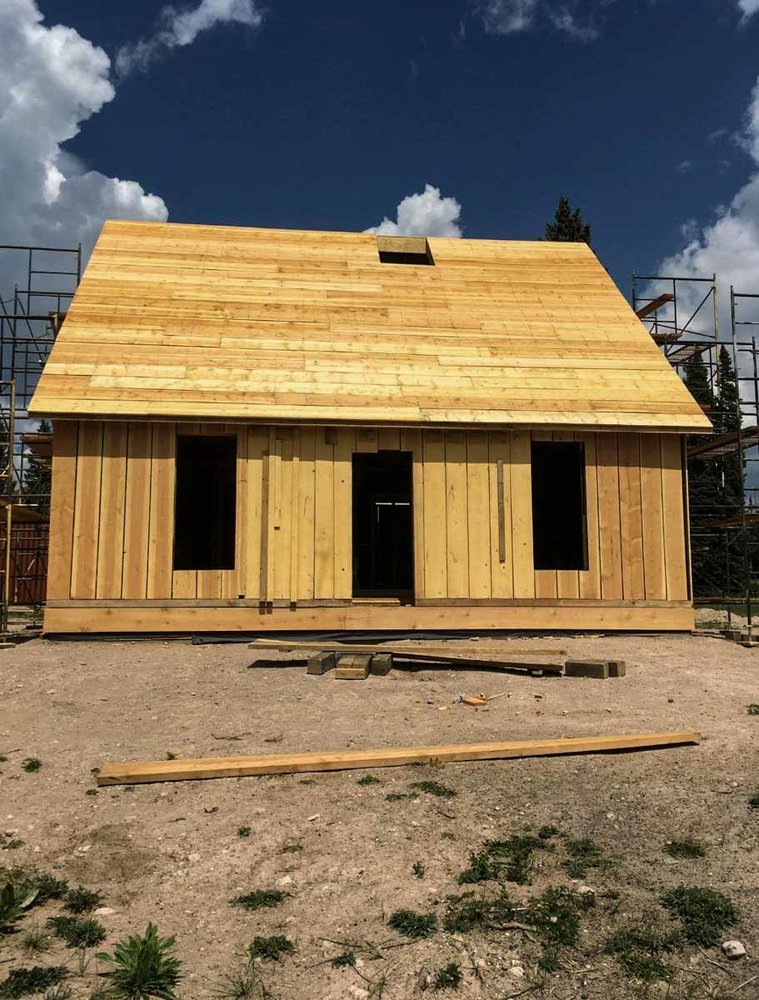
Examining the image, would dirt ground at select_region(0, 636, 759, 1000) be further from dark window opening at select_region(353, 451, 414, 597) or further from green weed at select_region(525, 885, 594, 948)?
dark window opening at select_region(353, 451, 414, 597)

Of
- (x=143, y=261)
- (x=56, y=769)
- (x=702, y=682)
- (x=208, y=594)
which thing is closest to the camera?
(x=56, y=769)

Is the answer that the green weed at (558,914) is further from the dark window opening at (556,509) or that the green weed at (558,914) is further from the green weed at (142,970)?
the dark window opening at (556,509)

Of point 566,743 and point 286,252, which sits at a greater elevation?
point 286,252

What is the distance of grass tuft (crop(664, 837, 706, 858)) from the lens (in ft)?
14.7

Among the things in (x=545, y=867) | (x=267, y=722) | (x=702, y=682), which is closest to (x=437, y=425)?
(x=702, y=682)

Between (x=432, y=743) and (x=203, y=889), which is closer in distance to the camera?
(x=203, y=889)

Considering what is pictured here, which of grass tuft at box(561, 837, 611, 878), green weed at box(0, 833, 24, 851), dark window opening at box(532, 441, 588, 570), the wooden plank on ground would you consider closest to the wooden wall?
the wooden plank on ground

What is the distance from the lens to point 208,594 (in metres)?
12.7

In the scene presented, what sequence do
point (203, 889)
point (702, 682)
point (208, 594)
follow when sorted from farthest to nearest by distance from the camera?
1. point (208, 594)
2. point (702, 682)
3. point (203, 889)

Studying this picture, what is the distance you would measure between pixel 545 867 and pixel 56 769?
4.01 metres

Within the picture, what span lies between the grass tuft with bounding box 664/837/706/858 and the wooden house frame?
8423 millimetres

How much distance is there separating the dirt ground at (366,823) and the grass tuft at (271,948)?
5cm

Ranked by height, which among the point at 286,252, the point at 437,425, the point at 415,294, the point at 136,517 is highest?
the point at 286,252

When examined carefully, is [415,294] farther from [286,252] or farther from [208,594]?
[208,594]
